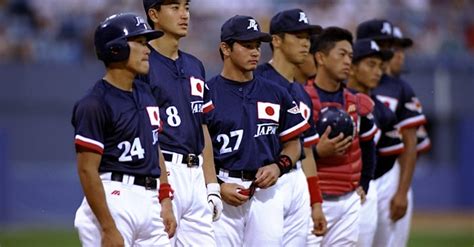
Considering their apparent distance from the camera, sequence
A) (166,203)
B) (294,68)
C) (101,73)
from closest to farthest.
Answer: (166,203), (294,68), (101,73)

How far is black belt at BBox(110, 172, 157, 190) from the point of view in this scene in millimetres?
6102

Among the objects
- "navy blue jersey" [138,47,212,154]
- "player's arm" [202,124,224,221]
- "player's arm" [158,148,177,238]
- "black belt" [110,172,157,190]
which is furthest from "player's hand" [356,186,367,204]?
"black belt" [110,172,157,190]

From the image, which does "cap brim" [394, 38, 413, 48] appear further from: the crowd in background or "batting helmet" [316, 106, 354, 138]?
the crowd in background

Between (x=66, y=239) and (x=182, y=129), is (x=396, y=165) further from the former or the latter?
(x=66, y=239)

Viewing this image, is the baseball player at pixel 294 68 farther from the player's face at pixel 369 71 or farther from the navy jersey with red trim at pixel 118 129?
the navy jersey with red trim at pixel 118 129

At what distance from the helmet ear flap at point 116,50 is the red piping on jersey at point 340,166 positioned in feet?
8.78

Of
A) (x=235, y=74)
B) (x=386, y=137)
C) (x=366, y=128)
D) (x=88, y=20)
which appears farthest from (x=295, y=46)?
(x=88, y=20)

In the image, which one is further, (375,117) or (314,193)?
(375,117)

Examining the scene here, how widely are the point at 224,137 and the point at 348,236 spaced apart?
1.59 m

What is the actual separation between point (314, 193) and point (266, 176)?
30.3 inches

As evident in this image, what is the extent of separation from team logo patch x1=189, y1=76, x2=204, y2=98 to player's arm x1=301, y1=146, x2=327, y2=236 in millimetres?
1271

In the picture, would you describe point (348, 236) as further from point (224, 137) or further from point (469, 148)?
point (469, 148)

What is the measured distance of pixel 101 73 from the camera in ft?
66.1

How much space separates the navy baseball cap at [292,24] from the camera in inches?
317
